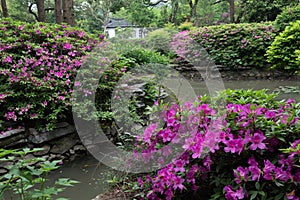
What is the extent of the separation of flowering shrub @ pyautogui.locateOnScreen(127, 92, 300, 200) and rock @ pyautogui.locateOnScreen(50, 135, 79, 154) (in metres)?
1.86

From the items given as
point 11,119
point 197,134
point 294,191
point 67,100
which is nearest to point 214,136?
point 197,134

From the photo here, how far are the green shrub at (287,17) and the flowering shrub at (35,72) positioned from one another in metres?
5.10

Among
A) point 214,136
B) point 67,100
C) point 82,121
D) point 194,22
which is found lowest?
point 82,121

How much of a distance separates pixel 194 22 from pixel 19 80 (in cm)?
1343

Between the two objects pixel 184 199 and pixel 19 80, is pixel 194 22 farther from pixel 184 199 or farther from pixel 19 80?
pixel 184 199

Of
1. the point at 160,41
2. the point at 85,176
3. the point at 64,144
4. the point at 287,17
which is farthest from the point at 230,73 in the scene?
the point at 85,176

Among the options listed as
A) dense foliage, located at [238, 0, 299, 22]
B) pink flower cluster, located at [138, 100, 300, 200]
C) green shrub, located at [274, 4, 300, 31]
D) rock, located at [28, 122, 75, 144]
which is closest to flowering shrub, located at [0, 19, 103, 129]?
rock, located at [28, 122, 75, 144]

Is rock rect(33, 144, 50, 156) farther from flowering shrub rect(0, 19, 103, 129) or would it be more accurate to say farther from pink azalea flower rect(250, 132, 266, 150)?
pink azalea flower rect(250, 132, 266, 150)

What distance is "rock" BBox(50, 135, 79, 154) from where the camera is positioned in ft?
10.7

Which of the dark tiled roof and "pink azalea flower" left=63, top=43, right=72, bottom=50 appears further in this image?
the dark tiled roof

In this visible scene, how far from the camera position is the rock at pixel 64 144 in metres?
3.27

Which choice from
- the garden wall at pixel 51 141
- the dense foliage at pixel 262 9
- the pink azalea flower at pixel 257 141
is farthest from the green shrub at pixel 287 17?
the pink azalea flower at pixel 257 141

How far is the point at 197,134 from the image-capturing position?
1450 millimetres

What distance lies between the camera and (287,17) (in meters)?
6.66
